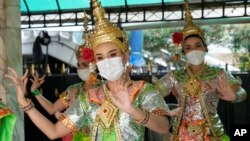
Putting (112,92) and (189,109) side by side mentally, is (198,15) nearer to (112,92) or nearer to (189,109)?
(189,109)

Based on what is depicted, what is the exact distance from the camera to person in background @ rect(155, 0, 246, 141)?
11.1 ft

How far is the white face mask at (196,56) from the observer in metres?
3.44

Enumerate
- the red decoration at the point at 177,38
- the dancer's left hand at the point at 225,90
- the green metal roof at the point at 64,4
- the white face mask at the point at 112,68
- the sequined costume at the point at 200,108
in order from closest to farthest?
the white face mask at the point at 112,68 < the dancer's left hand at the point at 225,90 < the sequined costume at the point at 200,108 < the red decoration at the point at 177,38 < the green metal roof at the point at 64,4

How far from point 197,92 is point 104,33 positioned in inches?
52.1

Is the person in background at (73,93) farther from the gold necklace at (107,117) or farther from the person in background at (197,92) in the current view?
the gold necklace at (107,117)

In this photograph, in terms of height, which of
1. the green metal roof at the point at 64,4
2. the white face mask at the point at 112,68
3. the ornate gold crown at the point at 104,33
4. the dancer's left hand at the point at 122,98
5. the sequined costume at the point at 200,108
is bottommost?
the sequined costume at the point at 200,108

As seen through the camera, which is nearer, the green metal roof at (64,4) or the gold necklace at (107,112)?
the gold necklace at (107,112)

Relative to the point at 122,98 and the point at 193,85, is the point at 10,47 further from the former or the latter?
the point at 122,98

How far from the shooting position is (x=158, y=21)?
7.45 meters

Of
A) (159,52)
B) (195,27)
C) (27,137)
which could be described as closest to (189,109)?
(195,27)

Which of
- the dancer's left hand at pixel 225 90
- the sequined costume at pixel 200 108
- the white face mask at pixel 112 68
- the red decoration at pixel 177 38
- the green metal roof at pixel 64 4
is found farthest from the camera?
the green metal roof at pixel 64 4

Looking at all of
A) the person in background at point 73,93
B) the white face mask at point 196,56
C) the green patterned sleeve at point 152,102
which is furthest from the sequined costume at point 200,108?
the green patterned sleeve at point 152,102

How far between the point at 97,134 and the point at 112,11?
16.9 feet

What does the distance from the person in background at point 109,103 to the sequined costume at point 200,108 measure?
1096mm
